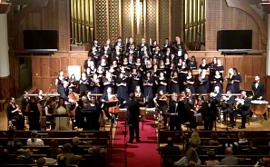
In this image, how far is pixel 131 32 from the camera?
21047mm

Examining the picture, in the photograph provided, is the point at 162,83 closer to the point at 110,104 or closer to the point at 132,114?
the point at 110,104

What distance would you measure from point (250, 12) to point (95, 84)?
651 centimetres

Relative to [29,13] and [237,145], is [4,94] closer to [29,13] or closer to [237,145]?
[29,13]

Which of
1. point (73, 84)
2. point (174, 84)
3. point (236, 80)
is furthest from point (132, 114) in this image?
point (236, 80)

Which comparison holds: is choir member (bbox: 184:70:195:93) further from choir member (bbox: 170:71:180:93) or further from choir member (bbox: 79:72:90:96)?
choir member (bbox: 79:72:90:96)

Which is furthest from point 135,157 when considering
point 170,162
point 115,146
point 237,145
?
point 170,162

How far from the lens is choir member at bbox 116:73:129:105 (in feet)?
56.9

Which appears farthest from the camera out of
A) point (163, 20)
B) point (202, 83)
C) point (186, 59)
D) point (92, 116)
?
point (163, 20)

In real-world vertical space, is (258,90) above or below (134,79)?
below

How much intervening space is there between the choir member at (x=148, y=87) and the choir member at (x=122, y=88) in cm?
63

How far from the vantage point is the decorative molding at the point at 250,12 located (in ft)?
64.2

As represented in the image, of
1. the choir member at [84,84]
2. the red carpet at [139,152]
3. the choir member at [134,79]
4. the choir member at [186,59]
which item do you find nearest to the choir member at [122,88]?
the choir member at [134,79]

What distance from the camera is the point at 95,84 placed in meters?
17.3

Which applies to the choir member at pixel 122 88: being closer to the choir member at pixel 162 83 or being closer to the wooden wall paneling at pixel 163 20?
the choir member at pixel 162 83
